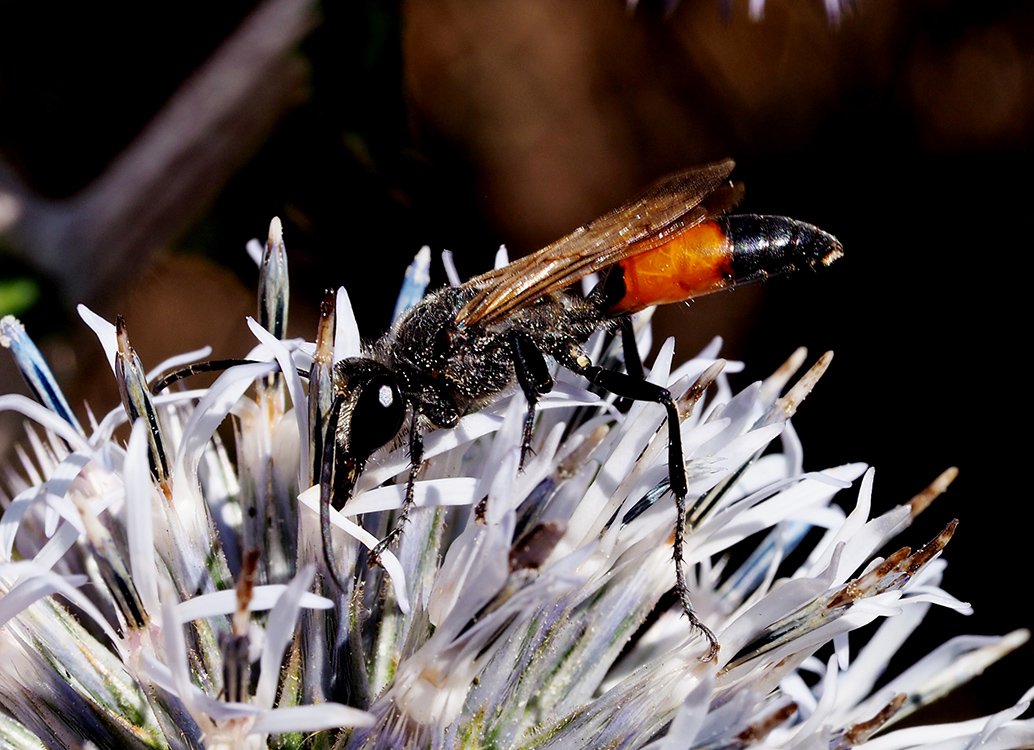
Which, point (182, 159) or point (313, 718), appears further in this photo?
point (182, 159)

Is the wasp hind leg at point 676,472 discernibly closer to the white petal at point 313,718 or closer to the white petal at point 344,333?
the white petal at point 344,333

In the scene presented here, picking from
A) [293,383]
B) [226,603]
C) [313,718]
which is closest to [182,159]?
[293,383]

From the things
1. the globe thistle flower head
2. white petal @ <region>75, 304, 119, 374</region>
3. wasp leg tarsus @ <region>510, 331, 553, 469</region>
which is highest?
white petal @ <region>75, 304, 119, 374</region>

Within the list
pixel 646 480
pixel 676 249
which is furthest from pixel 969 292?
pixel 646 480

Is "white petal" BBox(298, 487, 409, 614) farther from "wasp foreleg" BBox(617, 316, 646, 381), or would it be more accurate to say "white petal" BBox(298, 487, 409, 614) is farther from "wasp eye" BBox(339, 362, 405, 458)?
"wasp foreleg" BBox(617, 316, 646, 381)

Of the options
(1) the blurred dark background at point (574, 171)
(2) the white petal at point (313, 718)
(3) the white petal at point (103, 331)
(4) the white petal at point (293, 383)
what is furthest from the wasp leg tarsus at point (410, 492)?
(1) the blurred dark background at point (574, 171)

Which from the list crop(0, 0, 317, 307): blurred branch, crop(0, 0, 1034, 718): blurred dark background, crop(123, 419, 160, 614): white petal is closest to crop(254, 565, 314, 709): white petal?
crop(123, 419, 160, 614): white petal

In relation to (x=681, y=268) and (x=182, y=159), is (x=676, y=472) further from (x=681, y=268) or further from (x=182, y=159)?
(x=182, y=159)
